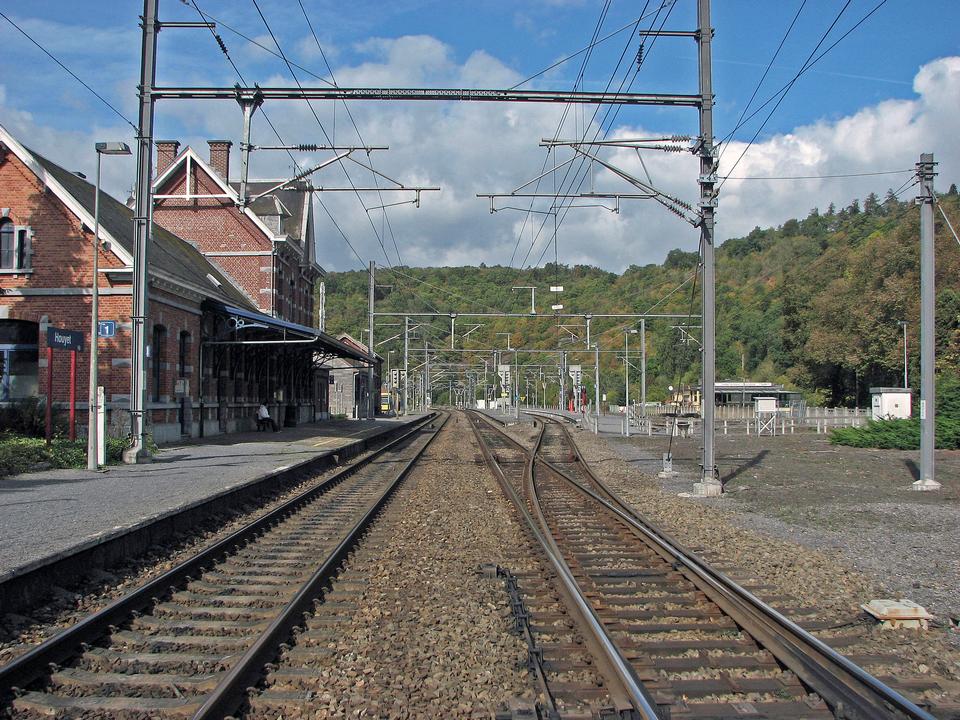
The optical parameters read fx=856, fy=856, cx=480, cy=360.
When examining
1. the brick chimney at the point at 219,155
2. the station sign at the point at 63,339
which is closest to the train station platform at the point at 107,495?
the station sign at the point at 63,339

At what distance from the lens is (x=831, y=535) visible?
1080 centimetres

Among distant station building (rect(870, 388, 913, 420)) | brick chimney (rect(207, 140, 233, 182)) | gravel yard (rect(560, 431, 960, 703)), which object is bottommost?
gravel yard (rect(560, 431, 960, 703))

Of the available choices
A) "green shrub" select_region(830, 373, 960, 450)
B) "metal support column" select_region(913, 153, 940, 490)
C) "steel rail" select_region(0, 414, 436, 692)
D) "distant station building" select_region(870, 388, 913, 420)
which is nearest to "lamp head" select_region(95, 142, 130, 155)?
"steel rail" select_region(0, 414, 436, 692)

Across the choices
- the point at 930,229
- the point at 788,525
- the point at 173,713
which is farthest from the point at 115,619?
the point at 930,229

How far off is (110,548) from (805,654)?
6.84 m

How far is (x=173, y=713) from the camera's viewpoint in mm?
4723

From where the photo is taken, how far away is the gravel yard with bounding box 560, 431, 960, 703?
6.39 metres

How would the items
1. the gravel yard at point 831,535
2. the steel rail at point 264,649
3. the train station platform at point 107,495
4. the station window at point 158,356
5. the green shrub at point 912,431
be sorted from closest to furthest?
the steel rail at point 264,649 → the gravel yard at point 831,535 → the train station platform at point 107,495 → the station window at point 158,356 → the green shrub at point 912,431

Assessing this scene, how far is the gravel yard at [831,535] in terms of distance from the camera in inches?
252

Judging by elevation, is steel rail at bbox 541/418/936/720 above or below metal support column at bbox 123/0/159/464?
below

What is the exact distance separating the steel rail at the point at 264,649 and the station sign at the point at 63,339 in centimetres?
1019

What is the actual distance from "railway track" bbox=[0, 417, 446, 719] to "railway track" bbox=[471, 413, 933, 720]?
1.91 meters

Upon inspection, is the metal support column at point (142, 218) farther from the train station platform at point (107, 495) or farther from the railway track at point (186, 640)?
Answer: the railway track at point (186, 640)

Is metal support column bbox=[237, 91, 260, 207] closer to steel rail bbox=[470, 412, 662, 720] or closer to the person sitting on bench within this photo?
steel rail bbox=[470, 412, 662, 720]
